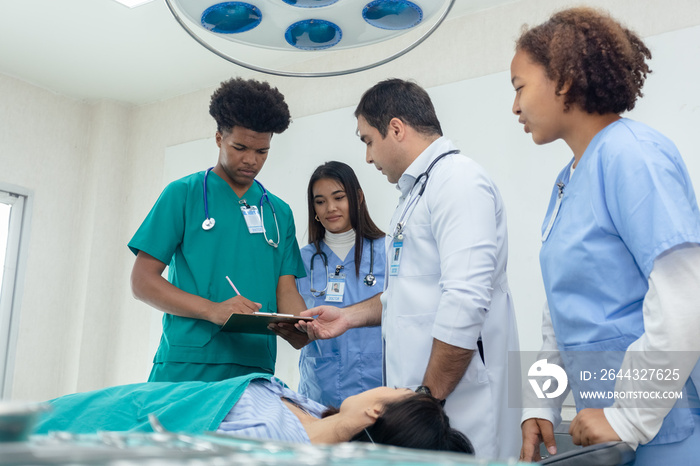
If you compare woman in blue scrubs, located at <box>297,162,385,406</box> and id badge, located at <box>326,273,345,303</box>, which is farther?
id badge, located at <box>326,273,345,303</box>

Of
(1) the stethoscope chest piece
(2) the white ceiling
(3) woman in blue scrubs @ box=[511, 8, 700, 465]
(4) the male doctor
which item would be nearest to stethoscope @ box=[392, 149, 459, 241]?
(4) the male doctor

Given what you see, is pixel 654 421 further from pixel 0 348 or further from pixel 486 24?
pixel 0 348

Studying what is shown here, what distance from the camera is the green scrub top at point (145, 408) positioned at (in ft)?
4.31

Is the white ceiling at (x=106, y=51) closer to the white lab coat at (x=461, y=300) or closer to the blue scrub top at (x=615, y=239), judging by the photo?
the white lab coat at (x=461, y=300)

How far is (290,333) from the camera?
1.96 m

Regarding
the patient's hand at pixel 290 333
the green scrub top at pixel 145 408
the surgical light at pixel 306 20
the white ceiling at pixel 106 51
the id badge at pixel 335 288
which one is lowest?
the green scrub top at pixel 145 408

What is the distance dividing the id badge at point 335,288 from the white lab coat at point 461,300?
92 centimetres

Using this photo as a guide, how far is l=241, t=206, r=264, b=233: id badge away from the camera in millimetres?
2104

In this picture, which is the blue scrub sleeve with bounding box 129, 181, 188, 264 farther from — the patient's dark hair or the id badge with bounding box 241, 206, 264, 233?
the patient's dark hair

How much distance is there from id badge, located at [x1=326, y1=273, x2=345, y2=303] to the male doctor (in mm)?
857

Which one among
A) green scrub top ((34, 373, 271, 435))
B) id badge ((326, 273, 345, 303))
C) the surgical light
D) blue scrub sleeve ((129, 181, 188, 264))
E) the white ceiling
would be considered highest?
the white ceiling

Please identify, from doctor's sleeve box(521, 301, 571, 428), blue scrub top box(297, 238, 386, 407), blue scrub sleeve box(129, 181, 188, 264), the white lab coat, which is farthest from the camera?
blue scrub top box(297, 238, 386, 407)

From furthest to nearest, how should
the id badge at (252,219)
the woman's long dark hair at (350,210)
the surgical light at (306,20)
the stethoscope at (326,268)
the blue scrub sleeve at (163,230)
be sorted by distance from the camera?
the woman's long dark hair at (350,210), the stethoscope at (326,268), the id badge at (252,219), the blue scrub sleeve at (163,230), the surgical light at (306,20)

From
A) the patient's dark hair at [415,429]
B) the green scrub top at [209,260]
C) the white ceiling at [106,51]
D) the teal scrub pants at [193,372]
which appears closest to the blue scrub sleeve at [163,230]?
the green scrub top at [209,260]
